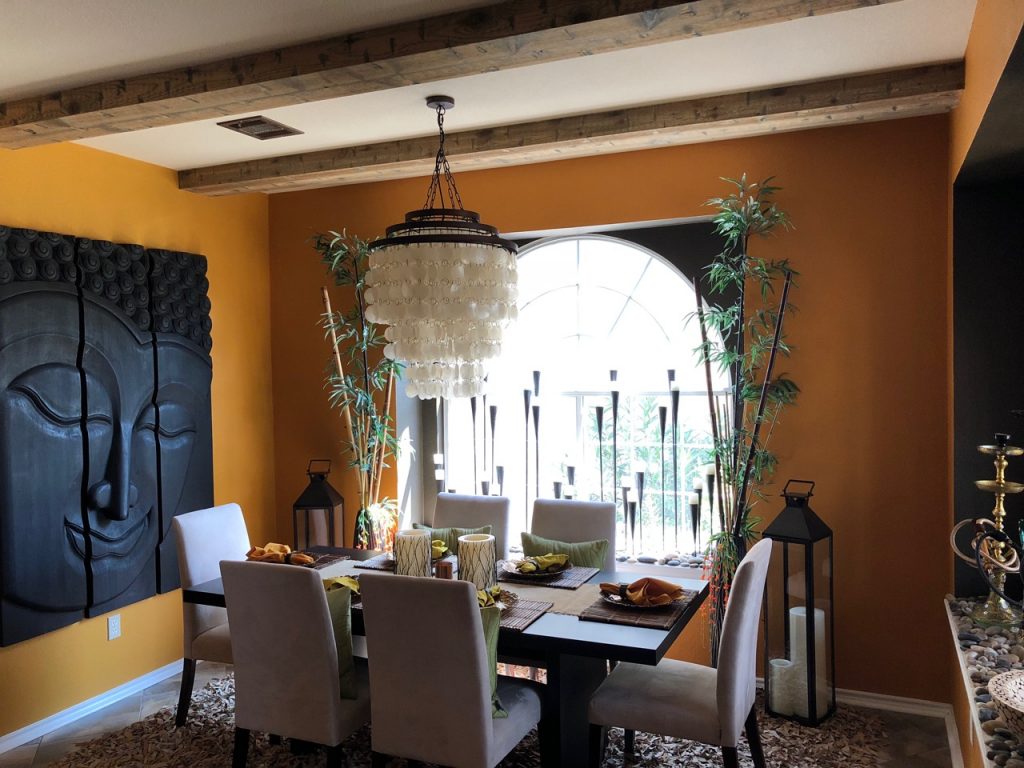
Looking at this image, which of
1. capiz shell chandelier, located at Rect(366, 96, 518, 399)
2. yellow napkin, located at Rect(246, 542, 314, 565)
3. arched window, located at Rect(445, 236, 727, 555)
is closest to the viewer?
capiz shell chandelier, located at Rect(366, 96, 518, 399)

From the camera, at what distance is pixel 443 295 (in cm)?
287

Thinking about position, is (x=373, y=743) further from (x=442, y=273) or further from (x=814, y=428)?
(x=814, y=428)

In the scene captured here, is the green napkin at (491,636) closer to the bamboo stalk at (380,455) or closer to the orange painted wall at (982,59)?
the orange painted wall at (982,59)

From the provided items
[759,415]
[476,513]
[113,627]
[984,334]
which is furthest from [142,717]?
[984,334]

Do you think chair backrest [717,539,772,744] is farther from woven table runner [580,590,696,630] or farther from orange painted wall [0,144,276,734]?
orange painted wall [0,144,276,734]

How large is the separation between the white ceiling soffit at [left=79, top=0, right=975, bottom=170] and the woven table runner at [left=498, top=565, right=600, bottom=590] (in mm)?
1929

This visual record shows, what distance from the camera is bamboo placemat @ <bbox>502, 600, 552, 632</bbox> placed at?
106 inches

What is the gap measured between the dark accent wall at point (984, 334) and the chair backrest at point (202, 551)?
3.12 meters

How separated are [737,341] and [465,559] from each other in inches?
68.3

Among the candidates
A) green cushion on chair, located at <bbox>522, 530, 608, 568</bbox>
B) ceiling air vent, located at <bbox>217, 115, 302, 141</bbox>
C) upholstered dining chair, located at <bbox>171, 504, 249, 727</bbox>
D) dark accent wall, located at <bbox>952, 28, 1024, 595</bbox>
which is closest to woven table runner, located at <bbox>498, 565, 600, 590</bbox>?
green cushion on chair, located at <bbox>522, 530, 608, 568</bbox>

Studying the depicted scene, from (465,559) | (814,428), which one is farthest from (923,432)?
(465,559)

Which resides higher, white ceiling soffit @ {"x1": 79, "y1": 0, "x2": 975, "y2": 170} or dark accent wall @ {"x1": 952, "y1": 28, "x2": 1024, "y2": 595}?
white ceiling soffit @ {"x1": 79, "y1": 0, "x2": 975, "y2": 170}

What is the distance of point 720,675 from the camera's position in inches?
104

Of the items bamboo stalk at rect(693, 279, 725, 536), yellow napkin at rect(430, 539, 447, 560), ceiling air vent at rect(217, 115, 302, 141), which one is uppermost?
ceiling air vent at rect(217, 115, 302, 141)
